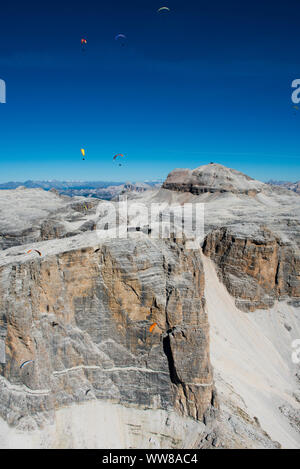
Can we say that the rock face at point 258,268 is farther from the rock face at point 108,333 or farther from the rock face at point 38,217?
the rock face at point 108,333

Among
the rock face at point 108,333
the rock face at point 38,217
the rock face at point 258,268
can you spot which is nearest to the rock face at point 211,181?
the rock face at point 38,217

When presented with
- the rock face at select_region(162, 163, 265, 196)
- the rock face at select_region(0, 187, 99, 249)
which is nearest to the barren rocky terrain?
the rock face at select_region(0, 187, 99, 249)

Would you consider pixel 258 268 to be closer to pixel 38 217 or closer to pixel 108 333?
pixel 108 333

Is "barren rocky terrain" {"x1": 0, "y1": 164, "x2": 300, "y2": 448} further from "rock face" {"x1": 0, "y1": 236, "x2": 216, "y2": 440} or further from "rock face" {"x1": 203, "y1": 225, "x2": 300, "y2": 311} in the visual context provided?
"rock face" {"x1": 203, "y1": 225, "x2": 300, "y2": 311}

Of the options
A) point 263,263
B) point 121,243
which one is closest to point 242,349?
point 263,263
